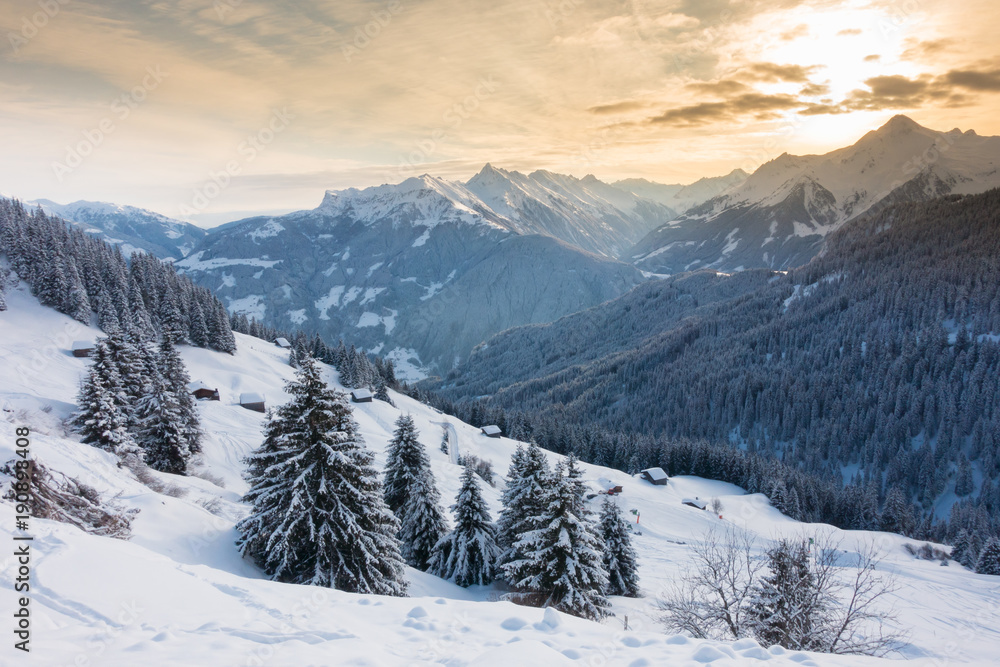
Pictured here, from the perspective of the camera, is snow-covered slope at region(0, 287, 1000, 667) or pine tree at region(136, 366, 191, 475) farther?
pine tree at region(136, 366, 191, 475)

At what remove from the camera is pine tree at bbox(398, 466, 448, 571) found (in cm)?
2619

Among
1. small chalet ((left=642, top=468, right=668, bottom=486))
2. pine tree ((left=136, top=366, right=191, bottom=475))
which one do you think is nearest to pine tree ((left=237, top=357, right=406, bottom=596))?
pine tree ((left=136, top=366, right=191, bottom=475))

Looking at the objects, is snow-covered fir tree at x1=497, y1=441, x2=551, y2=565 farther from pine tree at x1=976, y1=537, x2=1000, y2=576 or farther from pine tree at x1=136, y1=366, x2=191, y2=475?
pine tree at x1=976, y1=537, x2=1000, y2=576

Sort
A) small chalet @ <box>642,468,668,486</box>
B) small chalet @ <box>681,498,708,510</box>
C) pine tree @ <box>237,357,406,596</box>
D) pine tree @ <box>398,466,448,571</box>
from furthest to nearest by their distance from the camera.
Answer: small chalet @ <box>642,468,668,486</box>, small chalet @ <box>681,498,708,510</box>, pine tree @ <box>398,466,448,571</box>, pine tree @ <box>237,357,406,596</box>

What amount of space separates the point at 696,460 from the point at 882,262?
126207 mm

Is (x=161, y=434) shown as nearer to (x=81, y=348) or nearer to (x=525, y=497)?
(x=525, y=497)

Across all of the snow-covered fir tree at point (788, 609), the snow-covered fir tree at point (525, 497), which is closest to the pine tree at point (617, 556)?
the snow-covered fir tree at point (525, 497)

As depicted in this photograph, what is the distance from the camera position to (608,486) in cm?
6119

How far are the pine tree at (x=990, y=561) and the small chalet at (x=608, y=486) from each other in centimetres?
3405

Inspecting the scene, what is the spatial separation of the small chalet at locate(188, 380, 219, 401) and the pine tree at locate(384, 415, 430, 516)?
37.0 meters

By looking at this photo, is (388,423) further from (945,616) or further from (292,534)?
(945,616)

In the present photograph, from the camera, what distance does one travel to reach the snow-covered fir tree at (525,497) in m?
21.5

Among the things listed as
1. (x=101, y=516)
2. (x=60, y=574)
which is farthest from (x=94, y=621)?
(x=101, y=516)

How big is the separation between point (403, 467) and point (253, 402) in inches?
1471
